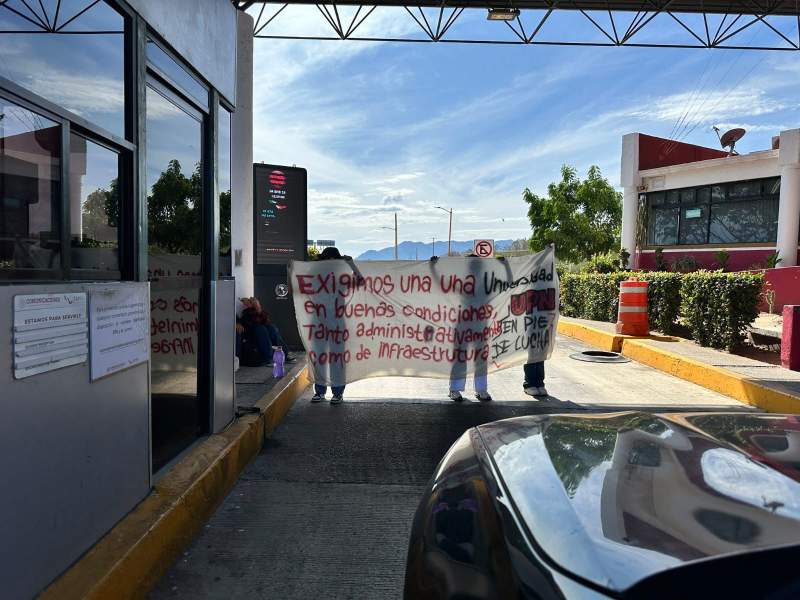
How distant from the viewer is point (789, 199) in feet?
59.9

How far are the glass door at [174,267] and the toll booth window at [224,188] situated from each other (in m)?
0.27

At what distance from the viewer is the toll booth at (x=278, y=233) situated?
9.05m

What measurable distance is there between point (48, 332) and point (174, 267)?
1812mm

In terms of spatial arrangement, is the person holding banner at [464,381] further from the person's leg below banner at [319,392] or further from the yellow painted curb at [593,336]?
the yellow painted curb at [593,336]

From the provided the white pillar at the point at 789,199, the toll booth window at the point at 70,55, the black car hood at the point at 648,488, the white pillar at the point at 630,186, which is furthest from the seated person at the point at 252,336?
the white pillar at the point at 630,186

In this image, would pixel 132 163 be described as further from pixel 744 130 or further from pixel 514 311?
pixel 744 130

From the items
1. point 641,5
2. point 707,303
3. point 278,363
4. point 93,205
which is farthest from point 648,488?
point 641,5

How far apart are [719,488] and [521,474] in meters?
0.55

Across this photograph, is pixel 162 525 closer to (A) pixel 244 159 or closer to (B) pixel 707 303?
(A) pixel 244 159

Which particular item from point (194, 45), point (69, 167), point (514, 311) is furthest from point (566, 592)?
point (514, 311)

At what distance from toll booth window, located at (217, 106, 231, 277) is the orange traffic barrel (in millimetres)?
8064

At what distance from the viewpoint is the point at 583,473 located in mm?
1789

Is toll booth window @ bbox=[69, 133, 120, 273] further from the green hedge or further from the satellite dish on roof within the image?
the satellite dish on roof

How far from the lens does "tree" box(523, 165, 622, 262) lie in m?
27.4
